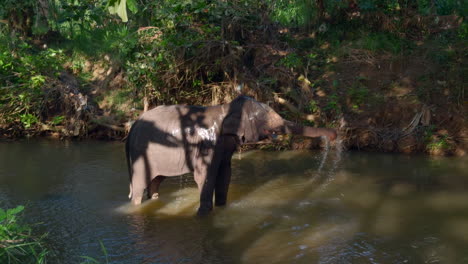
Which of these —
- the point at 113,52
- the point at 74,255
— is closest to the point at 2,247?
the point at 74,255

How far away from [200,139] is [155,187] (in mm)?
1397

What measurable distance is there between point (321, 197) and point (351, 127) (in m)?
3.78

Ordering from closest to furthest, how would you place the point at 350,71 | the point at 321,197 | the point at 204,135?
the point at 204,135 → the point at 321,197 → the point at 350,71

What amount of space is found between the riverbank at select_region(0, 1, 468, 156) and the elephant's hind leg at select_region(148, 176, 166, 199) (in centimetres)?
399

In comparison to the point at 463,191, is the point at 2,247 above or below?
above

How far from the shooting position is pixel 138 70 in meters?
11.7

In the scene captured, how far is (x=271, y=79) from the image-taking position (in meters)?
12.4

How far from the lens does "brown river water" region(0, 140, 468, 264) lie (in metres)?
6.27

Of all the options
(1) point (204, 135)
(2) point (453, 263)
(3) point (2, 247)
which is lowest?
(2) point (453, 263)

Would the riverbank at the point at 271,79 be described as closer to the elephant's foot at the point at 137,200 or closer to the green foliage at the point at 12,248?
the elephant's foot at the point at 137,200

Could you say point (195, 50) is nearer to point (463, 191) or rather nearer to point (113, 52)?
point (113, 52)

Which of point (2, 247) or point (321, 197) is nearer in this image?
point (2, 247)

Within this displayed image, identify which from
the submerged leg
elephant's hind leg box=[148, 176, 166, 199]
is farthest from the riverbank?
the submerged leg

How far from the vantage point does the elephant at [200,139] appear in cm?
736
